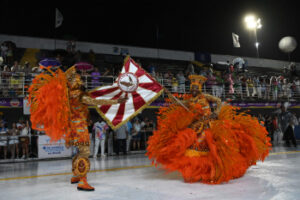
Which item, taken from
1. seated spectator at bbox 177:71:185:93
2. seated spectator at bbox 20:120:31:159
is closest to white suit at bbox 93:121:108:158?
seated spectator at bbox 20:120:31:159

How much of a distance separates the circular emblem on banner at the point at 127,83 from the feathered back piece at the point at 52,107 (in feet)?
3.13

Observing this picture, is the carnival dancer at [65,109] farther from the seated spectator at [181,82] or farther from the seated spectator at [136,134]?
the seated spectator at [181,82]

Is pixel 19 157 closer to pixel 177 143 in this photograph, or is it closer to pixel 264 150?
pixel 177 143

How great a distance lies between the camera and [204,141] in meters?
4.66

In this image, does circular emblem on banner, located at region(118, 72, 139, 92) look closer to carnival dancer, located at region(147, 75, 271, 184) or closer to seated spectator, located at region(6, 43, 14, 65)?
carnival dancer, located at region(147, 75, 271, 184)

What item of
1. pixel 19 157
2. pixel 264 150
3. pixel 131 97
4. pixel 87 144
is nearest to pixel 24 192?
pixel 87 144

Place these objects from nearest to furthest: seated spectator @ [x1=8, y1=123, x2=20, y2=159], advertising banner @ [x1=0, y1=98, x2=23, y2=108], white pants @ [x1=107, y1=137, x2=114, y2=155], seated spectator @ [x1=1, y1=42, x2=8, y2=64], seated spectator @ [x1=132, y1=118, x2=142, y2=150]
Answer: seated spectator @ [x1=8, y1=123, x2=20, y2=159]
advertising banner @ [x1=0, y1=98, x2=23, y2=108]
white pants @ [x1=107, y1=137, x2=114, y2=155]
seated spectator @ [x1=132, y1=118, x2=142, y2=150]
seated spectator @ [x1=1, y1=42, x2=8, y2=64]

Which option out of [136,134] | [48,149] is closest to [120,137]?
[136,134]

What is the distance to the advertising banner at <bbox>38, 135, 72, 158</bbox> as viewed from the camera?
949 centimetres

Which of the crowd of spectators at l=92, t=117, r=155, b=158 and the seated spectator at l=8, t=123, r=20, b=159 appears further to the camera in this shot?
the crowd of spectators at l=92, t=117, r=155, b=158

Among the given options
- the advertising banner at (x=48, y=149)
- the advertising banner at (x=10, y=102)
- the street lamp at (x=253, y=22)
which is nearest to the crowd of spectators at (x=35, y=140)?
the advertising banner at (x=48, y=149)

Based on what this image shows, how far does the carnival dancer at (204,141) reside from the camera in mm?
4422

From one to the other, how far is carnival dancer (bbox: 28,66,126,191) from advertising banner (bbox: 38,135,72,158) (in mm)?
5616

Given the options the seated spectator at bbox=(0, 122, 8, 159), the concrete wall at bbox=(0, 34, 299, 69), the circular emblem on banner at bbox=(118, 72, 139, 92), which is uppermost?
the concrete wall at bbox=(0, 34, 299, 69)
